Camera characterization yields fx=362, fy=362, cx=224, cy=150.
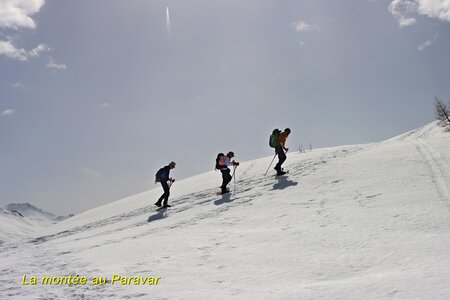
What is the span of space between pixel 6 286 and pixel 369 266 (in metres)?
6.08

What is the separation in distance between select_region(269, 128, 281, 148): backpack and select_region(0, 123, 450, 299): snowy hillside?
2453 millimetres

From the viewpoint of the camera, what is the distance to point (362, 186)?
10.9 m

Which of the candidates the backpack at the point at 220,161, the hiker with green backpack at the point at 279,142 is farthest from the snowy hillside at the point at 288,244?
the hiker with green backpack at the point at 279,142

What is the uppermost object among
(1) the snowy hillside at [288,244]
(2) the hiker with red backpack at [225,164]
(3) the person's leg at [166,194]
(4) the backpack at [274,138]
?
(4) the backpack at [274,138]

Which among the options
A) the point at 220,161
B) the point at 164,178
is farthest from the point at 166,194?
the point at 220,161

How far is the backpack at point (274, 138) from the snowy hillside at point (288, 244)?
245cm

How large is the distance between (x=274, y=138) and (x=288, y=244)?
9.44 meters

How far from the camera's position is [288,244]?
6.89 meters

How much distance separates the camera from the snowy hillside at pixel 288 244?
195 inches

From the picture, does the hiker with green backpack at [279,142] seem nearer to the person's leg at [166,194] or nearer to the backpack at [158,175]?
the person's leg at [166,194]

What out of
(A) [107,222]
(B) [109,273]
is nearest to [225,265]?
(B) [109,273]

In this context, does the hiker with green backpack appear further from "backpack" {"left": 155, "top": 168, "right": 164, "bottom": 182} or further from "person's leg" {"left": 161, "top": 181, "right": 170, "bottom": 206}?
"backpack" {"left": 155, "top": 168, "right": 164, "bottom": 182}

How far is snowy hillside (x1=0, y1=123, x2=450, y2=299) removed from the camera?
4.95 meters

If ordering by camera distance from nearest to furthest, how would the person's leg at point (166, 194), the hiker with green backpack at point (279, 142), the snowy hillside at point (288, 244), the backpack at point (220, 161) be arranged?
the snowy hillside at point (288, 244) → the person's leg at point (166, 194) → the backpack at point (220, 161) → the hiker with green backpack at point (279, 142)
